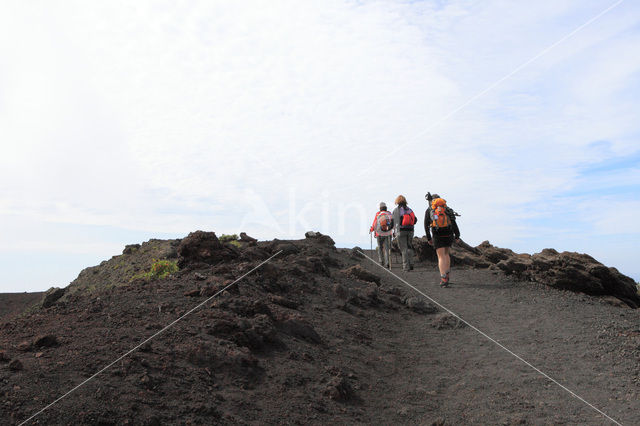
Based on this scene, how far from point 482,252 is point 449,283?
12.9ft

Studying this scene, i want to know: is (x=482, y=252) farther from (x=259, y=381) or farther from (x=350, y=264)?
(x=259, y=381)

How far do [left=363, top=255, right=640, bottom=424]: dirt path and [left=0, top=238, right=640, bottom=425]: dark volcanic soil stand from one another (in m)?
0.03

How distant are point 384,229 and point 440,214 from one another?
11.1 feet

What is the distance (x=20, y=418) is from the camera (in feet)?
16.1

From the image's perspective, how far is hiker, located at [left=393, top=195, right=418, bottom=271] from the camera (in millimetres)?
16469

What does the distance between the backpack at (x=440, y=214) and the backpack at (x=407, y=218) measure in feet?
6.90

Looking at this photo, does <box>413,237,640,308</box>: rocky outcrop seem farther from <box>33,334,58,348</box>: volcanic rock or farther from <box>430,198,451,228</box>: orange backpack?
<box>33,334,58,348</box>: volcanic rock

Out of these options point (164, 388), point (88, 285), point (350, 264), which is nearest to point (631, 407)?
Answer: point (164, 388)

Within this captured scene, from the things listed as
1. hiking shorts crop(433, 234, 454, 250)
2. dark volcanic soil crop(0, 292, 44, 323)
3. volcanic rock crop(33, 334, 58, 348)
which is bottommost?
volcanic rock crop(33, 334, 58, 348)

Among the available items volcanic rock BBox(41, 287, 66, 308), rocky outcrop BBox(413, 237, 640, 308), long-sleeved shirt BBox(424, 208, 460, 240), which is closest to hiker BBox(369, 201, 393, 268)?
long-sleeved shirt BBox(424, 208, 460, 240)

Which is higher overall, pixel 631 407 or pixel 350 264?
pixel 350 264

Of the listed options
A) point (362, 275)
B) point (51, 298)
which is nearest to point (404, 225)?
point (362, 275)

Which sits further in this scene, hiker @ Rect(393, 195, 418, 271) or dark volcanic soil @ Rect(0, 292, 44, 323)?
dark volcanic soil @ Rect(0, 292, 44, 323)

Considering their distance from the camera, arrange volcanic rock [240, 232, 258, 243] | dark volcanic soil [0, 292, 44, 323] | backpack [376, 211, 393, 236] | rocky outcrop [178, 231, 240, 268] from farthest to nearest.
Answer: dark volcanic soil [0, 292, 44, 323]
backpack [376, 211, 393, 236]
volcanic rock [240, 232, 258, 243]
rocky outcrop [178, 231, 240, 268]
